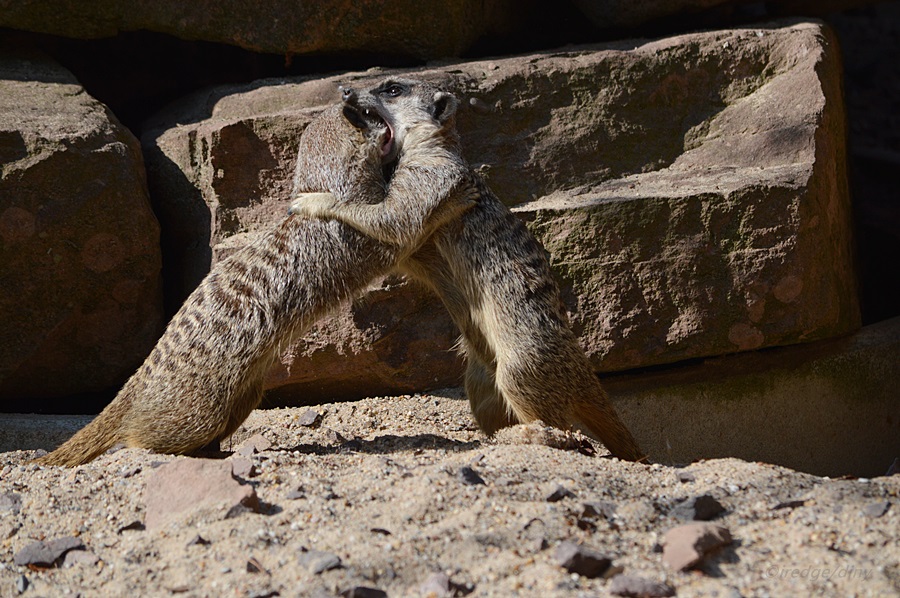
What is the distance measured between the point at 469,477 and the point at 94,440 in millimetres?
1434

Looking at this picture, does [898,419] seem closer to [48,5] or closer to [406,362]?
[406,362]

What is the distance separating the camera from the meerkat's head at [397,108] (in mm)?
3338

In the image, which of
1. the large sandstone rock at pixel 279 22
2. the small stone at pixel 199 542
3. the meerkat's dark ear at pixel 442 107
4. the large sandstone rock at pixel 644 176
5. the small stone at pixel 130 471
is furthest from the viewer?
the large sandstone rock at pixel 279 22

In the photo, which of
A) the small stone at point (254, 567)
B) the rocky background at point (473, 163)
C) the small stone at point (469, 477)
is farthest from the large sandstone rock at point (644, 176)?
the small stone at point (254, 567)

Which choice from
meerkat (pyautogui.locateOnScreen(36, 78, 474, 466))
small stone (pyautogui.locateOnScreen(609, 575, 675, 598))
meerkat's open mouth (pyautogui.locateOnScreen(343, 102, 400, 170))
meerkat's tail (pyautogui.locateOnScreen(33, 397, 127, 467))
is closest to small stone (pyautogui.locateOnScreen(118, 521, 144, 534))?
meerkat (pyautogui.locateOnScreen(36, 78, 474, 466))

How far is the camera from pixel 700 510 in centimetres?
223

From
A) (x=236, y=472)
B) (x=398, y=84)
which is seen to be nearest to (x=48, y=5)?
(x=398, y=84)

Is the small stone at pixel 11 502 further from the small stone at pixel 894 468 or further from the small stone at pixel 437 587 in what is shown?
the small stone at pixel 894 468

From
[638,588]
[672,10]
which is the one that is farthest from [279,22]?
[638,588]

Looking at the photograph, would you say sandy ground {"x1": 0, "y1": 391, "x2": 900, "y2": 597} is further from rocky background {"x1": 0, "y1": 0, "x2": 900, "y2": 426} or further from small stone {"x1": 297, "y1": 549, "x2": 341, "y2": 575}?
rocky background {"x1": 0, "y1": 0, "x2": 900, "y2": 426}

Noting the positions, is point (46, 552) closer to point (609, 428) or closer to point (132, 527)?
point (132, 527)

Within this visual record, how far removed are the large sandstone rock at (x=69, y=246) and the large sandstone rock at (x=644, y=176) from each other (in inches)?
11.7

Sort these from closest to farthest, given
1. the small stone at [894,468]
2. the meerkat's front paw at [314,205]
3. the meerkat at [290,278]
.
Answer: the meerkat at [290,278] → the meerkat's front paw at [314,205] → the small stone at [894,468]

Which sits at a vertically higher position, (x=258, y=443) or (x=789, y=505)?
(x=789, y=505)
